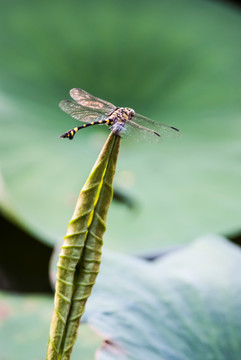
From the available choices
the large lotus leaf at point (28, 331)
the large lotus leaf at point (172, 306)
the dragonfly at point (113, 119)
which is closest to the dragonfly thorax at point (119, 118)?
the dragonfly at point (113, 119)

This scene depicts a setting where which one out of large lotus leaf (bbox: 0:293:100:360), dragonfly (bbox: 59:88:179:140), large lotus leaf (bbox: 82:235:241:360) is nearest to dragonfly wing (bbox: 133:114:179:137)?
dragonfly (bbox: 59:88:179:140)

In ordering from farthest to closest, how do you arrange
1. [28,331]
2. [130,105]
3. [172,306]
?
[130,105]
[28,331]
[172,306]

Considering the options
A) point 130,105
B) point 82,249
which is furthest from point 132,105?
point 82,249

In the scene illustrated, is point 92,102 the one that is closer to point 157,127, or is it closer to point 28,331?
point 157,127

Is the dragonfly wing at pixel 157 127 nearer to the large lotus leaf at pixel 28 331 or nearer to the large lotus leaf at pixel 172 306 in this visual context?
the large lotus leaf at pixel 172 306

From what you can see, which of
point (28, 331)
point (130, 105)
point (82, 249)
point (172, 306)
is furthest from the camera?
point (130, 105)

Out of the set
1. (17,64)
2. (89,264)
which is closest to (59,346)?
(89,264)

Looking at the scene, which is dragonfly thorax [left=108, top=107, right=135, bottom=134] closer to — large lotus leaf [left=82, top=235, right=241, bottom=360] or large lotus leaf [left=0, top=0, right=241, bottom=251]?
large lotus leaf [left=82, top=235, right=241, bottom=360]
